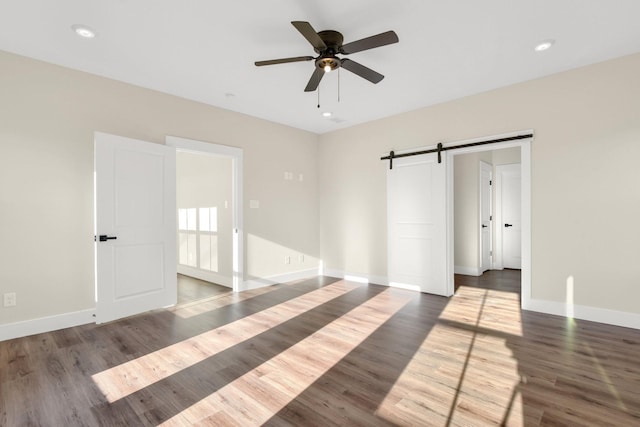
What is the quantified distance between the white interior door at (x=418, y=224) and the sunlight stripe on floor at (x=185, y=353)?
1.64 metres

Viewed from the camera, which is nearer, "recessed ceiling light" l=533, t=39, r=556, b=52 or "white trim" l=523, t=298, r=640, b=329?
"recessed ceiling light" l=533, t=39, r=556, b=52

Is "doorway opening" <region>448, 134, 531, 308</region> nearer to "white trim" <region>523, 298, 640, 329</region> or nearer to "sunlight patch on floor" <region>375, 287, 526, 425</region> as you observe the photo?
"white trim" <region>523, 298, 640, 329</region>

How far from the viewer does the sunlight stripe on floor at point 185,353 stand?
2229 mm

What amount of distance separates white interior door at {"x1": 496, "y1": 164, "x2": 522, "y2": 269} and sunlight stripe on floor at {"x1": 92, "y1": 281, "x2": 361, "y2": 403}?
4890mm

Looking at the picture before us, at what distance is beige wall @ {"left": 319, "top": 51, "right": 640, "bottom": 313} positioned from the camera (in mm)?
3250

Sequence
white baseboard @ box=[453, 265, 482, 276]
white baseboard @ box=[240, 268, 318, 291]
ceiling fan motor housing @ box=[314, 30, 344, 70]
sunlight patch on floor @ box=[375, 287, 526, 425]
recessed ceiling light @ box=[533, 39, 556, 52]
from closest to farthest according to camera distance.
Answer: sunlight patch on floor @ box=[375, 287, 526, 425], ceiling fan motor housing @ box=[314, 30, 344, 70], recessed ceiling light @ box=[533, 39, 556, 52], white baseboard @ box=[240, 268, 318, 291], white baseboard @ box=[453, 265, 482, 276]

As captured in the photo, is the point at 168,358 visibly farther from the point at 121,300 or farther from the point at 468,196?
the point at 468,196

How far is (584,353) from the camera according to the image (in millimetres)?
2646

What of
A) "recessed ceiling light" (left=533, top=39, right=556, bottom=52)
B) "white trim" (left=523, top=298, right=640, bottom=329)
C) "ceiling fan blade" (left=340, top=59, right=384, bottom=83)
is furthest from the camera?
"white trim" (left=523, top=298, right=640, bottom=329)

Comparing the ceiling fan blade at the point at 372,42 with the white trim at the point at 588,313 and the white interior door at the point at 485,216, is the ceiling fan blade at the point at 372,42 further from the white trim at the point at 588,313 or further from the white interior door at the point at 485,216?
the white interior door at the point at 485,216

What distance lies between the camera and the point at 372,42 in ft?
7.96

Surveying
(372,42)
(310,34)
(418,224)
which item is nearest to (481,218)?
(418,224)

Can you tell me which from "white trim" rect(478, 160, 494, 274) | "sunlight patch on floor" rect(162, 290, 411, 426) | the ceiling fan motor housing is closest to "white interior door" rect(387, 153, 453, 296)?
"sunlight patch on floor" rect(162, 290, 411, 426)

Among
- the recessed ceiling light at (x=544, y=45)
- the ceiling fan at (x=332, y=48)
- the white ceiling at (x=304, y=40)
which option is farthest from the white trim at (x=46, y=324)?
the recessed ceiling light at (x=544, y=45)
